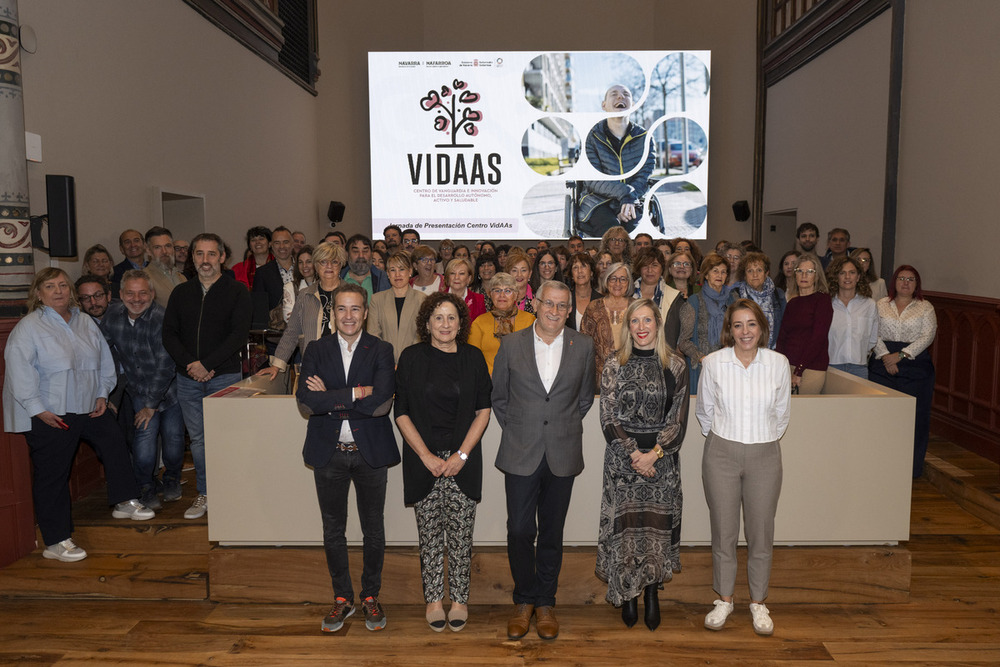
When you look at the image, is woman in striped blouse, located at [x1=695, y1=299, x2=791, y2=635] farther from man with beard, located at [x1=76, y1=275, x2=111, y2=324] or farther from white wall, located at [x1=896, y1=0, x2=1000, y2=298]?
man with beard, located at [x1=76, y1=275, x2=111, y2=324]

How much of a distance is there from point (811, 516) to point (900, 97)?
4965 mm

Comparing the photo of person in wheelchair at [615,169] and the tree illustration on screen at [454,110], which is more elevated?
the tree illustration on screen at [454,110]

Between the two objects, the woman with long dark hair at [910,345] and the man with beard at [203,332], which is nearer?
the man with beard at [203,332]

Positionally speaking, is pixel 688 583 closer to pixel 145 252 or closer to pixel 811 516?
pixel 811 516

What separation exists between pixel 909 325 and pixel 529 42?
834 centimetres

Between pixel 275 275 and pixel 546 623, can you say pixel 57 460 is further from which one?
pixel 546 623

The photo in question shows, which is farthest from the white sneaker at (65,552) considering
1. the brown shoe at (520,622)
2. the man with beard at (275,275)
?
the brown shoe at (520,622)

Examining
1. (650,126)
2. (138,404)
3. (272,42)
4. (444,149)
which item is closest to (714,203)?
(650,126)

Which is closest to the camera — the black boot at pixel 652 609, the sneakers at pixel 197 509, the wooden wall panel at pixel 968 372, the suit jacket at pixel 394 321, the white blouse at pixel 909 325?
the black boot at pixel 652 609

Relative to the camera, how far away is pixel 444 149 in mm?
10141

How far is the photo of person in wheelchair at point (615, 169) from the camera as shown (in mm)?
10195

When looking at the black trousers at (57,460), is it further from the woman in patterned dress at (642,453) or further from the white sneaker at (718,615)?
the white sneaker at (718,615)

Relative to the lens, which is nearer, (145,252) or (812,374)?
(812,374)

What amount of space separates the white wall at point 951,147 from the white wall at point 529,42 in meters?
4.15
